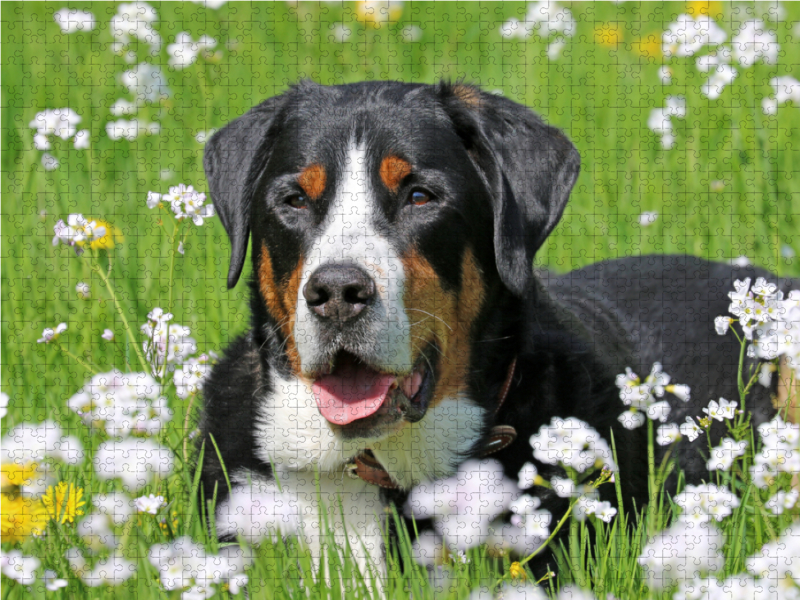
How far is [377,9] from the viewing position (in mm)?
6109

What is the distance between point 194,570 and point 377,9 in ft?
15.4

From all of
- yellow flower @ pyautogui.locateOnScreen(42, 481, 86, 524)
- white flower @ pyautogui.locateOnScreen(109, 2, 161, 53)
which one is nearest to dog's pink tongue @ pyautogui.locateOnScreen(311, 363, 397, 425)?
yellow flower @ pyautogui.locateOnScreen(42, 481, 86, 524)

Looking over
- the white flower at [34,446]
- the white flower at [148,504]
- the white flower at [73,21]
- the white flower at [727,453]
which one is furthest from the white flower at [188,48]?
the white flower at [727,453]

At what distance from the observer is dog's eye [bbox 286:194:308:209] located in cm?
319

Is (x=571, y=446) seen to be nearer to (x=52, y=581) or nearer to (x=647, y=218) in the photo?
(x=52, y=581)

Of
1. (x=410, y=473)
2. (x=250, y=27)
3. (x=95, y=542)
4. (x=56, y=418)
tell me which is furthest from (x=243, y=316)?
(x=250, y=27)

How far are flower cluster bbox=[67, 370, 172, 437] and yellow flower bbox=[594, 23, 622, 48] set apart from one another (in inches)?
191

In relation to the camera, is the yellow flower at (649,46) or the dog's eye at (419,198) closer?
the dog's eye at (419,198)

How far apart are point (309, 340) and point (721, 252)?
3.19m

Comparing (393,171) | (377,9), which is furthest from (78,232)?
(377,9)

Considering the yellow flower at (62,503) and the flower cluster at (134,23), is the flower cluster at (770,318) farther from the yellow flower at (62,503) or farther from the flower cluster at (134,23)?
the flower cluster at (134,23)

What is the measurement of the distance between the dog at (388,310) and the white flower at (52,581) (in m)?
0.66

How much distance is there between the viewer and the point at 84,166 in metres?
5.56

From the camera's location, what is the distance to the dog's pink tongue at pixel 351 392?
2.97m
